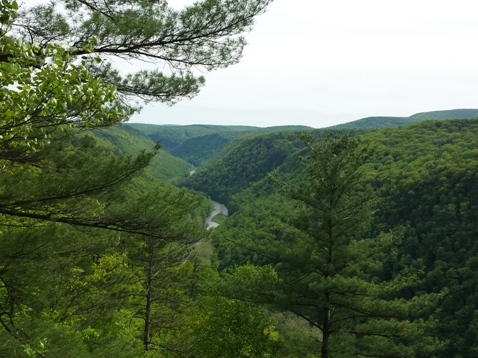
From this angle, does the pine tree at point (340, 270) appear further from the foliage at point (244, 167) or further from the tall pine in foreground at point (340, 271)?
the foliage at point (244, 167)

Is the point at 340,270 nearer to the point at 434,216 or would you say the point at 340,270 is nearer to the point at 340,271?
the point at 340,271

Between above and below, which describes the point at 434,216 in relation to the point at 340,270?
below

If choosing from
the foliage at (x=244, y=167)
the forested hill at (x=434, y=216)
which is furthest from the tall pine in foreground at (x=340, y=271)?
the foliage at (x=244, y=167)

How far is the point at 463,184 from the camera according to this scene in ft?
241

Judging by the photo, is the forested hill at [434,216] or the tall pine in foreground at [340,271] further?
the forested hill at [434,216]

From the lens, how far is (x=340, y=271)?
13.0 meters

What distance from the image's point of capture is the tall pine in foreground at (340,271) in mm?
12227

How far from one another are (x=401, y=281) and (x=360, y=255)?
1419 millimetres

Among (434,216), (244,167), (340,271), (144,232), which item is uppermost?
(144,232)

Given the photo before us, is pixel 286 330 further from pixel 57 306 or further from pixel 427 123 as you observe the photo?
pixel 427 123

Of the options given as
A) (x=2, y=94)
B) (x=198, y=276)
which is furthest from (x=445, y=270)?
(x=2, y=94)

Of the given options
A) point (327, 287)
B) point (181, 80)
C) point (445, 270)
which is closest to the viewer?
point (181, 80)

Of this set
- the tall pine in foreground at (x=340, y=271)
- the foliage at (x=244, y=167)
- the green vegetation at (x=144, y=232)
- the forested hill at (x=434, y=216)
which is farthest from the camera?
the foliage at (x=244, y=167)

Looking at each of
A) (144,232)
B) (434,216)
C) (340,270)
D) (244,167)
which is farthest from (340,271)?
(244,167)
